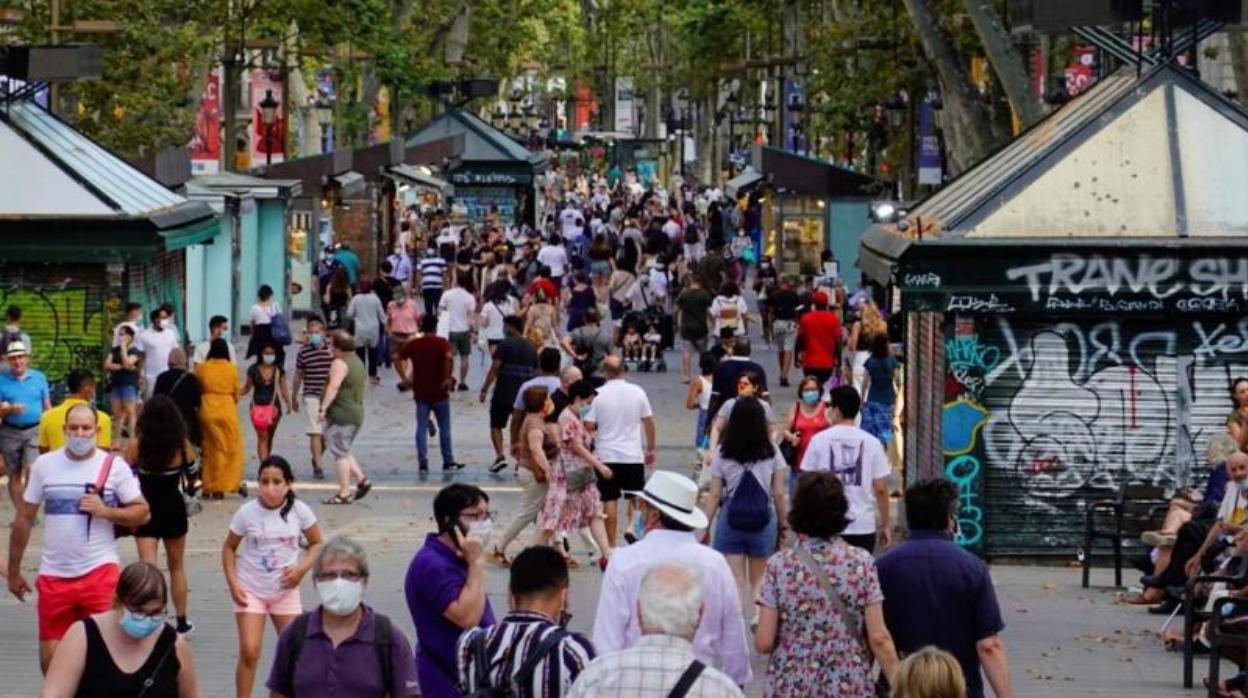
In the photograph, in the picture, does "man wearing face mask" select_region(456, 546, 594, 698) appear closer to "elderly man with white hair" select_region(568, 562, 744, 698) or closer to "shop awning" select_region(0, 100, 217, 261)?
"elderly man with white hair" select_region(568, 562, 744, 698)

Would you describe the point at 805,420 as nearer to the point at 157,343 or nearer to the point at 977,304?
the point at 977,304

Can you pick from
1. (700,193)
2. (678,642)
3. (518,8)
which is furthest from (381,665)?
(700,193)

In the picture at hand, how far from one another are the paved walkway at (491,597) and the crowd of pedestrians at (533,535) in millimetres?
286

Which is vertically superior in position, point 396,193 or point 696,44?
point 696,44

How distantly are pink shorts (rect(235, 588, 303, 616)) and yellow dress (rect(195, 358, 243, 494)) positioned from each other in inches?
397

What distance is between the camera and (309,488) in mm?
25109

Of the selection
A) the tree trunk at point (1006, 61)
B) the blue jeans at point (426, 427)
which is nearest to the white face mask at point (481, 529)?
the blue jeans at point (426, 427)

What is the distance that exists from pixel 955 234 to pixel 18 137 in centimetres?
948

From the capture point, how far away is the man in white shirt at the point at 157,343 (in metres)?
25.7

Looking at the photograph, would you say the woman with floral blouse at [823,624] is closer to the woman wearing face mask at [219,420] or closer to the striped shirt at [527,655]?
the striped shirt at [527,655]

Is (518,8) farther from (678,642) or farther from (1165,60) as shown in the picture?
(678,642)

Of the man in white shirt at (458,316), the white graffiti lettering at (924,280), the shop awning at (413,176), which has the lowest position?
the man in white shirt at (458,316)

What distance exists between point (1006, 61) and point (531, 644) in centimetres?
2218

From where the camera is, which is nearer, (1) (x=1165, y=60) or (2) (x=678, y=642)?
(2) (x=678, y=642)
